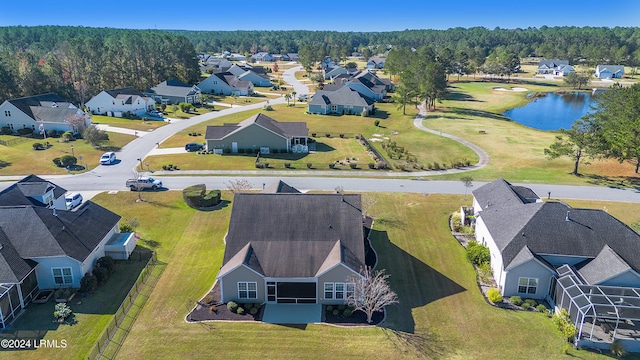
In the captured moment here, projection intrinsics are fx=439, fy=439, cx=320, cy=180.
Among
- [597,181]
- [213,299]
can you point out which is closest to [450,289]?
[213,299]

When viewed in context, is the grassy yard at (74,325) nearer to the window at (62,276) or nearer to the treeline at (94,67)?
the window at (62,276)

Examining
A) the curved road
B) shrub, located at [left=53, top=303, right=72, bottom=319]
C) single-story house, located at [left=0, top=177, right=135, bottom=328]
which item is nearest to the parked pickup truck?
the curved road

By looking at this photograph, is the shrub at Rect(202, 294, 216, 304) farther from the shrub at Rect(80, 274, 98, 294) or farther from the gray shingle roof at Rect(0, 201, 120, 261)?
the gray shingle roof at Rect(0, 201, 120, 261)

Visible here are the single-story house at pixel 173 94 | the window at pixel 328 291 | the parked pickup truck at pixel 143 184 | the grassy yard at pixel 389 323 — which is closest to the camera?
the grassy yard at pixel 389 323

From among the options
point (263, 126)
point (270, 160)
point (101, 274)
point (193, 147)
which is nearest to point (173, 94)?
point (193, 147)

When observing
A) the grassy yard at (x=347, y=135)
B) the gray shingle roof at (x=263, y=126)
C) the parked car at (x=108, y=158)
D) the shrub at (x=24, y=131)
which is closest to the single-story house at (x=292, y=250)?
the grassy yard at (x=347, y=135)

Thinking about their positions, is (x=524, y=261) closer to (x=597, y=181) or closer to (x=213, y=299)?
(x=213, y=299)
